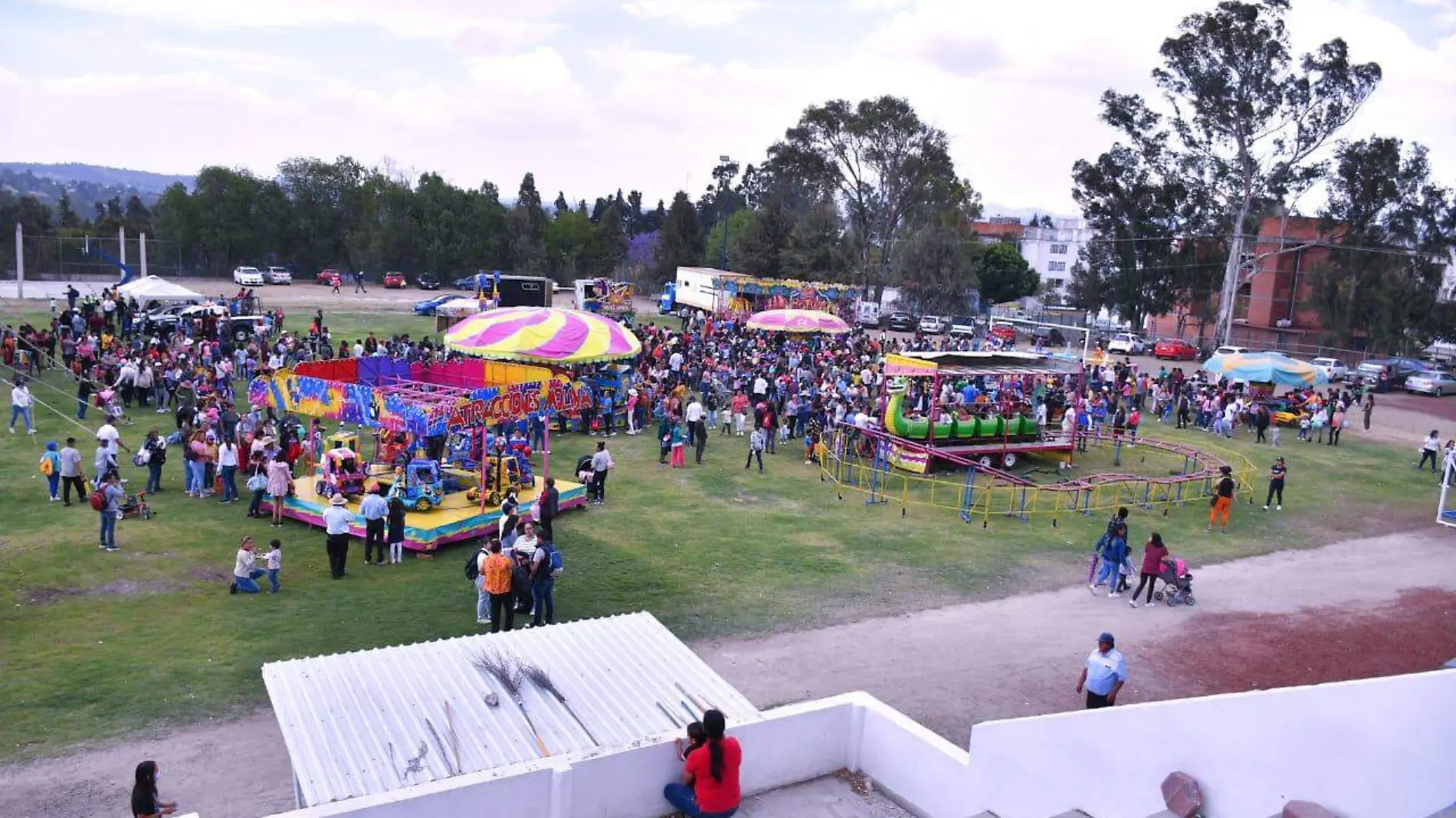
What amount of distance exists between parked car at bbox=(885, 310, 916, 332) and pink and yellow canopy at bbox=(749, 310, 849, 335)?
74.5 feet

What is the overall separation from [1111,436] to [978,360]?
4441 mm

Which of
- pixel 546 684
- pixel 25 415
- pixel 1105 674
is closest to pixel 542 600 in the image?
pixel 546 684

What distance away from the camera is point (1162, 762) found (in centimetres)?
616

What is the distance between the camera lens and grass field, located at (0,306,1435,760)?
403 inches

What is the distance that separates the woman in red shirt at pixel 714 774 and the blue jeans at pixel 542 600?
19.9 ft

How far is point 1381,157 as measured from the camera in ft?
159

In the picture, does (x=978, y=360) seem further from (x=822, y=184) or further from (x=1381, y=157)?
(x=822, y=184)

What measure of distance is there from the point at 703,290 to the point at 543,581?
4146cm

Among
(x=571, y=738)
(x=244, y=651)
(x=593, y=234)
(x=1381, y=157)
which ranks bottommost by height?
(x=244, y=651)

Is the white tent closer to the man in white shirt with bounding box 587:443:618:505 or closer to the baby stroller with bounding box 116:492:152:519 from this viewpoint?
the baby stroller with bounding box 116:492:152:519

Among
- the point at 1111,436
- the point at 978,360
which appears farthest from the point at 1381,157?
the point at 978,360

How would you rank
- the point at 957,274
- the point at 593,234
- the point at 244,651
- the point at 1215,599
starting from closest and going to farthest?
the point at 244,651, the point at 1215,599, the point at 957,274, the point at 593,234

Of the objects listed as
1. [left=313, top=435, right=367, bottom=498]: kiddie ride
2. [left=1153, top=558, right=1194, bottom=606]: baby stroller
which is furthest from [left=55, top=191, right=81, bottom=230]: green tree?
[left=1153, top=558, right=1194, bottom=606]: baby stroller

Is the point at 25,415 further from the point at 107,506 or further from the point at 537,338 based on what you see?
the point at 537,338
